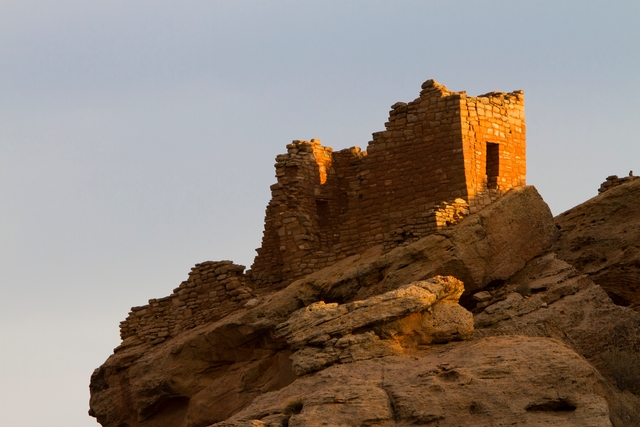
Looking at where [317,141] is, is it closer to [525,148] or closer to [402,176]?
[402,176]

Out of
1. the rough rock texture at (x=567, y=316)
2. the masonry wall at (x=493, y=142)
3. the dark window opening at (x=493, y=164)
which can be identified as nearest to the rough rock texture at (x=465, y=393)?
the rough rock texture at (x=567, y=316)

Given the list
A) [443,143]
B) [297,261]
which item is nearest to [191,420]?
[297,261]

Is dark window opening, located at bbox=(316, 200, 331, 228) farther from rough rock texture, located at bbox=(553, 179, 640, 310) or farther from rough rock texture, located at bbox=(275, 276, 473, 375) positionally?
rough rock texture, located at bbox=(275, 276, 473, 375)

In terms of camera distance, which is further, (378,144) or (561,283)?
(378,144)

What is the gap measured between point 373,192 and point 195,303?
174 inches

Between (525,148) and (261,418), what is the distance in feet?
33.1

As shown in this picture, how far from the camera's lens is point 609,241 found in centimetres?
2388

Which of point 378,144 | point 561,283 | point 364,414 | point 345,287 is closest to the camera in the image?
point 364,414

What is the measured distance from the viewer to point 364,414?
1742 cm

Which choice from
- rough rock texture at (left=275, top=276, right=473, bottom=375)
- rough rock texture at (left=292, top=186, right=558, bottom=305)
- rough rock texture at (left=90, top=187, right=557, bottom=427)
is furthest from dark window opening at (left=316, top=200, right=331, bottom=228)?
rough rock texture at (left=275, top=276, right=473, bottom=375)

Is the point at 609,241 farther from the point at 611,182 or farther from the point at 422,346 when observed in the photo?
the point at 422,346

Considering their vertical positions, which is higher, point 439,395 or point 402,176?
point 402,176

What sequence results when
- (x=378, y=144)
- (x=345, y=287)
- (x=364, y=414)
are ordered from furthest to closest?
(x=378, y=144), (x=345, y=287), (x=364, y=414)

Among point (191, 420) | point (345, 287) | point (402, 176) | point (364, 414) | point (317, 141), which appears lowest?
point (364, 414)
